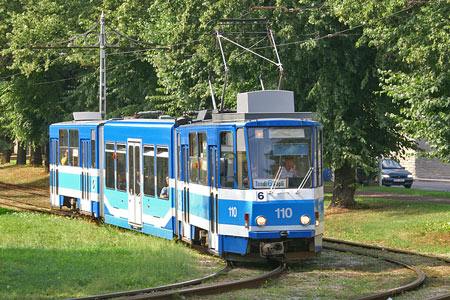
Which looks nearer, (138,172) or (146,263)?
(146,263)

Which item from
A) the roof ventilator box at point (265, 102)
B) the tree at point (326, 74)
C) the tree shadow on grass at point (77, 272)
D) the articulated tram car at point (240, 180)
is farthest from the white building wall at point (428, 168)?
the tree shadow on grass at point (77, 272)

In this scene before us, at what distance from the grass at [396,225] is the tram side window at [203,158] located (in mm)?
5736

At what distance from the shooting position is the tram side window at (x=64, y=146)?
26.5 meters

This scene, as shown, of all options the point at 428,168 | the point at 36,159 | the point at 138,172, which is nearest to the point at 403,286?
the point at 138,172

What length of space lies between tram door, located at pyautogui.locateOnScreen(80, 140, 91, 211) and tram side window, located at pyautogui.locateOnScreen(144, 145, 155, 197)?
4811 mm

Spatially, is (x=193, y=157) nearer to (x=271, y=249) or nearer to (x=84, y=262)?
(x=271, y=249)

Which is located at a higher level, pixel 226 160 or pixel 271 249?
pixel 226 160

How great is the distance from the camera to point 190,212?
1747 centimetres

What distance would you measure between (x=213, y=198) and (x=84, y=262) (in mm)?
2723

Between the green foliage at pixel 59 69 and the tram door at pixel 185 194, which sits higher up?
the green foliage at pixel 59 69

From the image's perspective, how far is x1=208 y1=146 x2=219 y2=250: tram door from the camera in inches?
625

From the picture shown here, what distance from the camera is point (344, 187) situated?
28.8m

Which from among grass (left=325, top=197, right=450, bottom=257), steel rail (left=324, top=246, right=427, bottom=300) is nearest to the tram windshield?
steel rail (left=324, top=246, right=427, bottom=300)

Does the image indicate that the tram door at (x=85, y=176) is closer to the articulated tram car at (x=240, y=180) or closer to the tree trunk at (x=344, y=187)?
the articulated tram car at (x=240, y=180)
